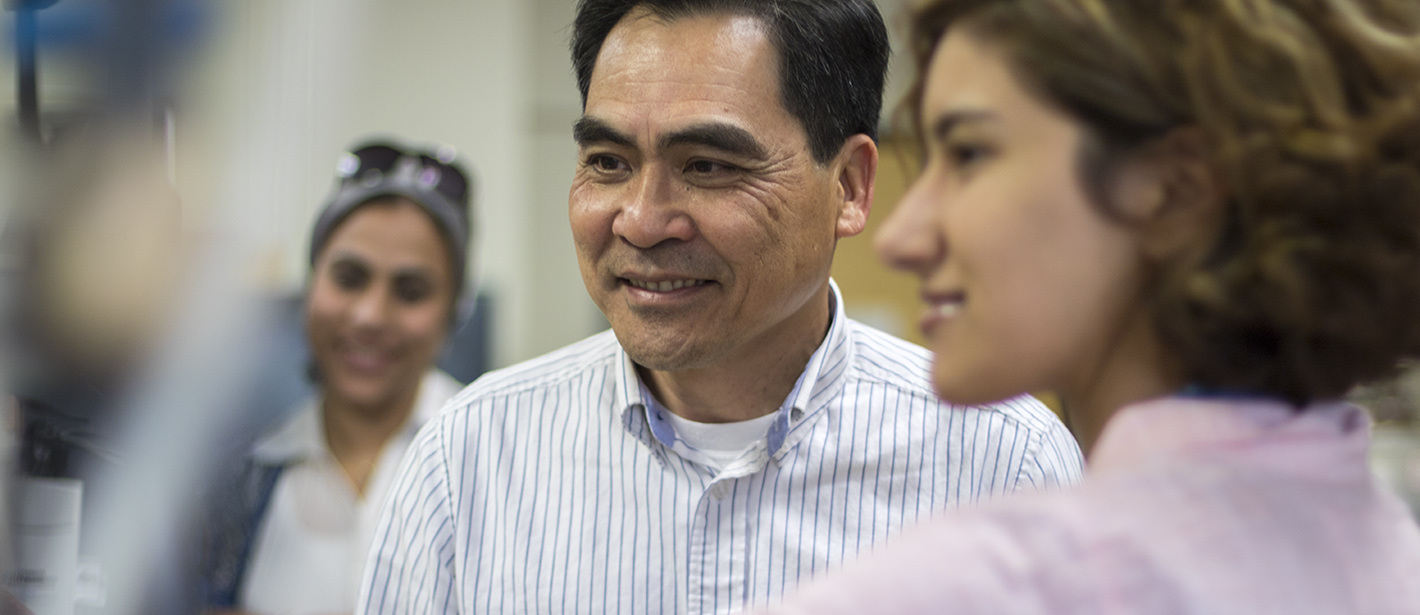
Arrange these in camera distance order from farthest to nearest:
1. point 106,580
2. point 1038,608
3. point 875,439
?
point 875,439 → point 106,580 → point 1038,608

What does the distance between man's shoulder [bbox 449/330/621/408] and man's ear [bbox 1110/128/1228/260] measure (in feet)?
2.58

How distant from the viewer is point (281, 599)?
189cm

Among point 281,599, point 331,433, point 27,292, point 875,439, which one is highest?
point 27,292

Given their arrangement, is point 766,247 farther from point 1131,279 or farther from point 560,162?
point 560,162

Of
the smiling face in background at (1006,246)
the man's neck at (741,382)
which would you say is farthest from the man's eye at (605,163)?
the smiling face in background at (1006,246)

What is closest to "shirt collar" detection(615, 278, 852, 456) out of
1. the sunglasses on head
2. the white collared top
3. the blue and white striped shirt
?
the blue and white striped shirt

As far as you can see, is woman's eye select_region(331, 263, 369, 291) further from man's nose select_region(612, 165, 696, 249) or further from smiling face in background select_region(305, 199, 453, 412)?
man's nose select_region(612, 165, 696, 249)

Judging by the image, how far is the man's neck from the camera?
125 cm

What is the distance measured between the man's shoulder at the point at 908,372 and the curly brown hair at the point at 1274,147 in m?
0.66

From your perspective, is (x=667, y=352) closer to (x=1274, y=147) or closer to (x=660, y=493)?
(x=660, y=493)

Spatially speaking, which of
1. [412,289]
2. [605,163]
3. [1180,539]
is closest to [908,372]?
[605,163]

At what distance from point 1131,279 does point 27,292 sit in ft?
3.20

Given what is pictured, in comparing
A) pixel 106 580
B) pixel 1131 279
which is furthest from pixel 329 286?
pixel 1131 279

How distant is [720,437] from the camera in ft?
4.10
